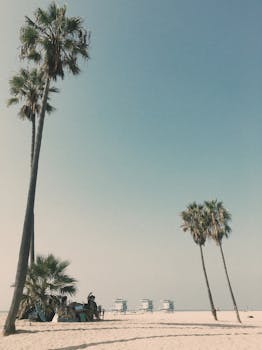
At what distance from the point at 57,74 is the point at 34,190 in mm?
7855

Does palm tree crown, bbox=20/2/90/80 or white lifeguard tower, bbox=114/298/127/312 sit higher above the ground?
palm tree crown, bbox=20/2/90/80

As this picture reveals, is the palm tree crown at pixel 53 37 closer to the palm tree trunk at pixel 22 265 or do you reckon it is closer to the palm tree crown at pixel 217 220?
the palm tree trunk at pixel 22 265

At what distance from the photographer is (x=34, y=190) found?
16859mm

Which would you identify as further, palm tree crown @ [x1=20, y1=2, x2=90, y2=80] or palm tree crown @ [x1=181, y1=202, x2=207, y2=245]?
palm tree crown @ [x1=181, y1=202, x2=207, y2=245]

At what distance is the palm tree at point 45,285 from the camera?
2194 centimetres

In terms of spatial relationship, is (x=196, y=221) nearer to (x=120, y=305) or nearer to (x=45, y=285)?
(x=45, y=285)

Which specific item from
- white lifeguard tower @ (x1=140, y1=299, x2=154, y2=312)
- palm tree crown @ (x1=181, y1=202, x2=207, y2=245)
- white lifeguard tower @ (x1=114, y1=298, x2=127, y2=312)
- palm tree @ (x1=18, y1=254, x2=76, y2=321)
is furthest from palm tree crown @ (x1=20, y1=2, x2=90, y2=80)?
white lifeguard tower @ (x1=140, y1=299, x2=154, y2=312)

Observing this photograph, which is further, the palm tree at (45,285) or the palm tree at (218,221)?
the palm tree at (218,221)

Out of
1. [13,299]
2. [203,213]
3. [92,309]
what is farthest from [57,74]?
[203,213]

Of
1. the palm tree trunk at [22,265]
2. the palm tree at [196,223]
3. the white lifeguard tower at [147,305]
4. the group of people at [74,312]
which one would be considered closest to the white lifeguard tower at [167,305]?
the white lifeguard tower at [147,305]

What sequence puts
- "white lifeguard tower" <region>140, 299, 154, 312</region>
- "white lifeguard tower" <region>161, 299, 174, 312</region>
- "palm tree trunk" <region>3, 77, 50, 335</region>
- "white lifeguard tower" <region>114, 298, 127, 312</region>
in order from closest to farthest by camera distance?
"palm tree trunk" <region>3, 77, 50, 335</region>, "white lifeguard tower" <region>114, 298, 127, 312</region>, "white lifeguard tower" <region>161, 299, 174, 312</region>, "white lifeguard tower" <region>140, 299, 154, 312</region>

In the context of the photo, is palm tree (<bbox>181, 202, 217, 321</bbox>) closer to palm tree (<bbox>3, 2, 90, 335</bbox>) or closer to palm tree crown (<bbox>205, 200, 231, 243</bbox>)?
palm tree crown (<bbox>205, 200, 231, 243</bbox>)

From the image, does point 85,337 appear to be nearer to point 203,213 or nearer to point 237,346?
point 237,346

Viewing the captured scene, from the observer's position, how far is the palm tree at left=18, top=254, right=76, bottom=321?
2194cm
